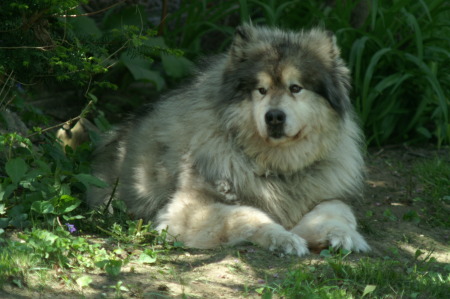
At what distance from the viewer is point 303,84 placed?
4.16 m

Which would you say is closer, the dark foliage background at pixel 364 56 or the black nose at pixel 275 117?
the black nose at pixel 275 117

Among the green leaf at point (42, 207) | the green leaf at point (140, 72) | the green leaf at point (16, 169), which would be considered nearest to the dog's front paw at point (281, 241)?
the green leaf at point (42, 207)

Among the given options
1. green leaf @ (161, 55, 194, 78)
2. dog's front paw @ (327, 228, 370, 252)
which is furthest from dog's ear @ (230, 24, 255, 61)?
green leaf @ (161, 55, 194, 78)

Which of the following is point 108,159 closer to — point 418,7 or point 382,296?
point 382,296

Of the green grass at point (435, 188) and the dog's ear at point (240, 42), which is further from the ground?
the dog's ear at point (240, 42)

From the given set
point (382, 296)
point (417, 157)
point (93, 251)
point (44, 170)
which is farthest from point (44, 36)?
point (417, 157)

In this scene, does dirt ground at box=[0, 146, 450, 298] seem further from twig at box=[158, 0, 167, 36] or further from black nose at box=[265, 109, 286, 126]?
twig at box=[158, 0, 167, 36]

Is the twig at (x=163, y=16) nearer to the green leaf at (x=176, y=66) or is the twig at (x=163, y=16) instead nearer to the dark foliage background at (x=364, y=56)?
the dark foliage background at (x=364, y=56)

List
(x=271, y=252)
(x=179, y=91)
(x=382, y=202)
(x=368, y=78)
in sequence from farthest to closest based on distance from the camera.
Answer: (x=368, y=78), (x=382, y=202), (x=179, y=91), (x=271, y=252)

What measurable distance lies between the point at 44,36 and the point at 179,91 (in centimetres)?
106

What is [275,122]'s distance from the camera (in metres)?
4.06

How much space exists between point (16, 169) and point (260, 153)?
1518 mm

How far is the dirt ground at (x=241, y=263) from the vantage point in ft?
10.1

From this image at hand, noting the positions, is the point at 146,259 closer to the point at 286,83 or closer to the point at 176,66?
the point at 286,83
